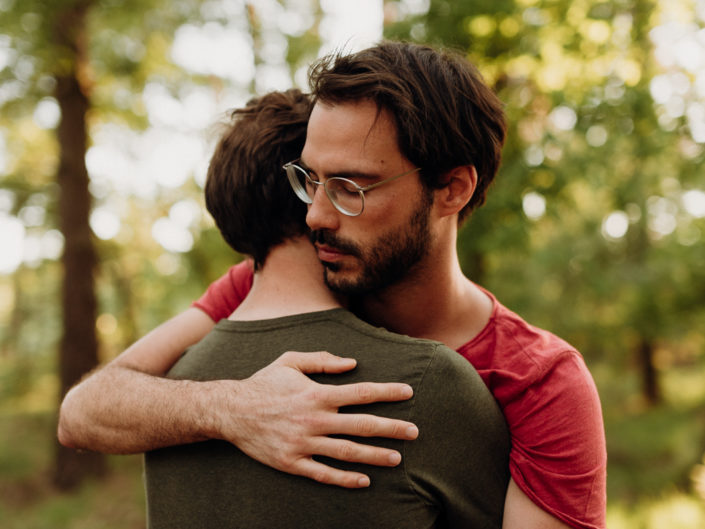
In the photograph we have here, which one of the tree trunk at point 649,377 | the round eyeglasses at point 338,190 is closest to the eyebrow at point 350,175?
the round eyeglasses at point 338,190

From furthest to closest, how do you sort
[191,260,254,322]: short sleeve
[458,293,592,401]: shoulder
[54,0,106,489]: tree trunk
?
[54,0,106,489]: tree trunk → [191,260,254,322]: short sleeve → [458,293,592,401]: shoulder

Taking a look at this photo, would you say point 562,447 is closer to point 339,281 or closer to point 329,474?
point 329,474

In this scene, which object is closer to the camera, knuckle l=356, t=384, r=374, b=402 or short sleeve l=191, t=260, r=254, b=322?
knuckle l=356, t=384, r=374, b=402

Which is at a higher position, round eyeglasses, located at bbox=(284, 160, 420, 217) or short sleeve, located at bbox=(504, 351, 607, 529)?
round eyeglasses, located at bbox=(284, 160, 420, 217)

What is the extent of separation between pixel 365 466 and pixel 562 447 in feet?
2.06

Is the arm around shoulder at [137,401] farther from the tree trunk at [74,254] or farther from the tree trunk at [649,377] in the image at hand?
the tree trunk at [649,377]

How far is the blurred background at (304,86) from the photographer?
5.66 meters

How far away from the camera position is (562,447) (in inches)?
67.0

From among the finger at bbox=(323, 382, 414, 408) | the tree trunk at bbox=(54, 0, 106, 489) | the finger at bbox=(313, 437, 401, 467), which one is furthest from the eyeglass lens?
the tree trunk at bbox=(54, 0, 106, 489)

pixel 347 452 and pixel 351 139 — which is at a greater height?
pixel 351 139

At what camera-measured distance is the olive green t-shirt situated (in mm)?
1464

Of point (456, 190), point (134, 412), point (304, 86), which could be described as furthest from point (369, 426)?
point (304, 86)

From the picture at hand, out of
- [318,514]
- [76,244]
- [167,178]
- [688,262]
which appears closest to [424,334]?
[318,514]

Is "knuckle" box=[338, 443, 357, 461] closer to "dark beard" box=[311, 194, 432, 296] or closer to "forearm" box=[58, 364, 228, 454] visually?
"forearm" box=[58, 364, 228, 454]
